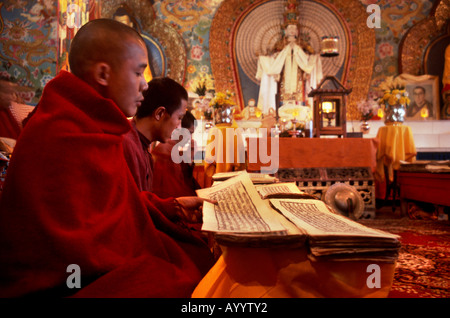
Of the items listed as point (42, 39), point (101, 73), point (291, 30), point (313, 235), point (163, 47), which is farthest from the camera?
point (163, 47)

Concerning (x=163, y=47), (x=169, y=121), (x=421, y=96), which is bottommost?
(x=169, y=121)

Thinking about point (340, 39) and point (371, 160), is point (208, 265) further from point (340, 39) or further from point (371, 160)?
point (340, 39)

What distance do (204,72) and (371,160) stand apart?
4.29 metres

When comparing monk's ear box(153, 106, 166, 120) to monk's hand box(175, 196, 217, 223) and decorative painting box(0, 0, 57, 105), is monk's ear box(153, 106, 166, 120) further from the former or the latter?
decorative painting box(0, 0, 57, 105)

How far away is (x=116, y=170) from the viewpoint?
2.49 ft

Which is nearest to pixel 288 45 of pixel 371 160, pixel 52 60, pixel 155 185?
pixel 371 160

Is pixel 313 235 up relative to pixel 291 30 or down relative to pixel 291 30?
down

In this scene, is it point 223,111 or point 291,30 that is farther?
point 291,30

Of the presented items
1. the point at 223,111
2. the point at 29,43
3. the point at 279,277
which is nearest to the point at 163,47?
the point at 29,43

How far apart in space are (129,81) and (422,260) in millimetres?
1673

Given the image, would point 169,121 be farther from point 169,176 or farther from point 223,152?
point 223,152

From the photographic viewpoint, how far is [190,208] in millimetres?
968

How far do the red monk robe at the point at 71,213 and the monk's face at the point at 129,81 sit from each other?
91 mm

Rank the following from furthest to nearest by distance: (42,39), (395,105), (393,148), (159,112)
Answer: (42,39)
(395,105)
(393,148)
(159,112)
